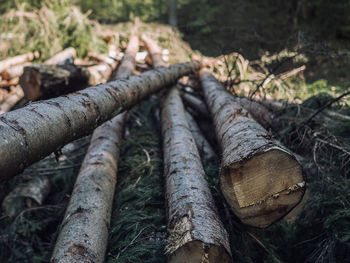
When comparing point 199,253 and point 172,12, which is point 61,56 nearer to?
point 199,253

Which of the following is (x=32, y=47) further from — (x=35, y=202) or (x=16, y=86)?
(x=35, y=202)

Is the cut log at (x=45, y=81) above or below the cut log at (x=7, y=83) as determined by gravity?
above

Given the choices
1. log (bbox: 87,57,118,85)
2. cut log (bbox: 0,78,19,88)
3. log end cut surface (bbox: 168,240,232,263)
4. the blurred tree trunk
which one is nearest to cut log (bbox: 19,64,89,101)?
log (bbox: 87,57,118,85)

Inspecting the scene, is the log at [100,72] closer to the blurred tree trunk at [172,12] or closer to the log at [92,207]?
the log at [92,207]

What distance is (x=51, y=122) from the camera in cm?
172

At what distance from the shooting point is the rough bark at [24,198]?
274cm

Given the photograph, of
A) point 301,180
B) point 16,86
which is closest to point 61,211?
point 301,180

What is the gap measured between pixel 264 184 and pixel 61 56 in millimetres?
6104

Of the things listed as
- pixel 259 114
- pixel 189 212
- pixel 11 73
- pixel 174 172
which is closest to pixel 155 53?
pixel 11 73

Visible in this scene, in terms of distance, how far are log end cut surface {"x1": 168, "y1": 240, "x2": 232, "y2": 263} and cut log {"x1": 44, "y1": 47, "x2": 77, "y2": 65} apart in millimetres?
5703

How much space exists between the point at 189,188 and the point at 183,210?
25 centimetres

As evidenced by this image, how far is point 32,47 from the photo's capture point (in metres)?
6.51

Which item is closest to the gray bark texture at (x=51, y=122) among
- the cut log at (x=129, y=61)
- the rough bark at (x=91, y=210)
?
the rough bark at (x=91, y=210)

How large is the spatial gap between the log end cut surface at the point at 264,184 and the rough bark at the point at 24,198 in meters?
2.18
